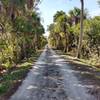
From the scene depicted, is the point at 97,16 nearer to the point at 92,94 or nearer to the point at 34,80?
the point at 34,80

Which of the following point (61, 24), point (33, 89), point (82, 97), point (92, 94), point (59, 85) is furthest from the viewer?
point (61, 24)

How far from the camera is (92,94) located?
514 inches

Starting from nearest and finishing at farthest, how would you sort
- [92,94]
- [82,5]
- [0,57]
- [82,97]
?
[82,97], [92,94], [0,57], [82,5]

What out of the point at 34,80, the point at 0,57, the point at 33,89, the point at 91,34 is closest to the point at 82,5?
the point at 91,34

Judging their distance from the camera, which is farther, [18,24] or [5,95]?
[18,24]

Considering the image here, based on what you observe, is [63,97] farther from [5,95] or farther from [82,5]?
[82,5]

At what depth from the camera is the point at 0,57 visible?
31672 mm

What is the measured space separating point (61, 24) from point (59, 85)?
53512mm

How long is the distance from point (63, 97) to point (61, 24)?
56.7m

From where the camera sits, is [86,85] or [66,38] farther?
[66,38]

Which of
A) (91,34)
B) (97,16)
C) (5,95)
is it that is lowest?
(5,95)

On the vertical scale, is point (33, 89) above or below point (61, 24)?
below

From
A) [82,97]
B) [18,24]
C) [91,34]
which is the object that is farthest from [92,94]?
[91,34]

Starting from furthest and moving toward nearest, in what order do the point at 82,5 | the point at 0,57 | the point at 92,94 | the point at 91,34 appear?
the point at 91,34
the point at 82,5
the point at 0,57
the point at 92,94
